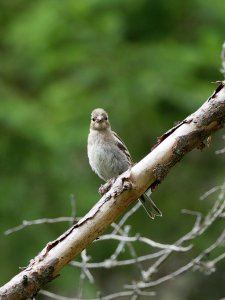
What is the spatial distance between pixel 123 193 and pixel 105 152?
2.01m

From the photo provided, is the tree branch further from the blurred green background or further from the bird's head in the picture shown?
the blurred green background

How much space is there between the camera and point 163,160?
4.51 m

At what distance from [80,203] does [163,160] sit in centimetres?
556

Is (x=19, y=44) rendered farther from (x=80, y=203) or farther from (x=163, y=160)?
(x=163, y=160)

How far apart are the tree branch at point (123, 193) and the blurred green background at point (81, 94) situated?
5.07m

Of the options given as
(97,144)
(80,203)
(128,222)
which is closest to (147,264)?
(128,222)

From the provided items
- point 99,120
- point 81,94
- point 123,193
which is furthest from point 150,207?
point 81,94

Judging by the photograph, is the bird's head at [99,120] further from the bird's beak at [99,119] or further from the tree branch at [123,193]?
the tree branch at [123,193]

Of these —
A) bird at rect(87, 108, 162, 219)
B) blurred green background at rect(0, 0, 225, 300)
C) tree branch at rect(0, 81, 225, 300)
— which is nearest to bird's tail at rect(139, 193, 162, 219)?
bird at rect(87, 108, 162, 219)

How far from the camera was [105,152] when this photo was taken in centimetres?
653

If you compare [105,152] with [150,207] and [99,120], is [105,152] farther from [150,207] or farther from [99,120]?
[150,207]

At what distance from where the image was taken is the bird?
6.49 metres

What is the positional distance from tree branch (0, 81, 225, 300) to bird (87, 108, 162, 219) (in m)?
1.84

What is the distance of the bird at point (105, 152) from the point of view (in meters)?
6.49
